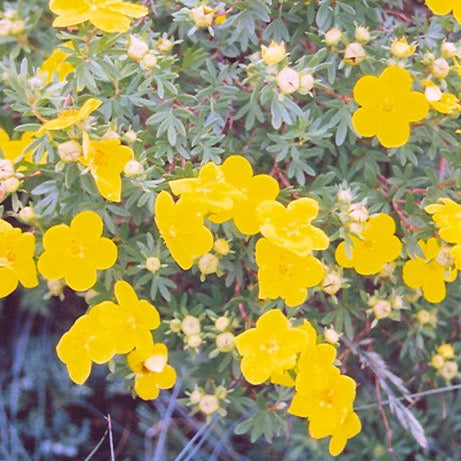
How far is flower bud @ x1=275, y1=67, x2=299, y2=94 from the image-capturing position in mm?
1900

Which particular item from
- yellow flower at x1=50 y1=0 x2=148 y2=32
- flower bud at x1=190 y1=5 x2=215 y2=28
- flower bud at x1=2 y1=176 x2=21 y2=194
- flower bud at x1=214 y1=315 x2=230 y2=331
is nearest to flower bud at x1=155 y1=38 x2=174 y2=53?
flower bud at x1=190 y1=5 x2=215 y2=28

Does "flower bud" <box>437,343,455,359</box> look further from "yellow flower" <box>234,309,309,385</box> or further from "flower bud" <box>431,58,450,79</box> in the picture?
"flower bud" <box>431,58,450,79</box>

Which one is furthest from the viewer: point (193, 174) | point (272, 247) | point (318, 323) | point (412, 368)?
point (412, 368)

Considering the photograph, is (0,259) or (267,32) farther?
(267,32)

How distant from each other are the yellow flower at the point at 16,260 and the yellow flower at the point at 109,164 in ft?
0.91

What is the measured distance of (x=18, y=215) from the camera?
6.54 feet

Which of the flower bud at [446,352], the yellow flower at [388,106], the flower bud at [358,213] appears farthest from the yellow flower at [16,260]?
the flower bud at [446,352]

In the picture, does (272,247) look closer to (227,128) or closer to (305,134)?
(305,134)

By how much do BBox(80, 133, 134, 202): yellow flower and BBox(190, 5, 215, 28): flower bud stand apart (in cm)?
45

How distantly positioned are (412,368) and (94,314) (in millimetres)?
1375

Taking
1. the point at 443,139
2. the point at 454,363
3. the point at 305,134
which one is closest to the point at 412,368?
the point at 454,363

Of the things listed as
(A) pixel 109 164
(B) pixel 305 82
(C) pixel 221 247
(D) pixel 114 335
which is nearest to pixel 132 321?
(D) pixel 114 335

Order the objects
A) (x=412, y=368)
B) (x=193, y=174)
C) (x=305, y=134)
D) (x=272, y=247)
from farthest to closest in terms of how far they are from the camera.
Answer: (x=412, y=368) < (x=305, y=134) < (x=193, y=174) < (x=272, y=247)

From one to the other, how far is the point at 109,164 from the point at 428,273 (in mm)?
976
